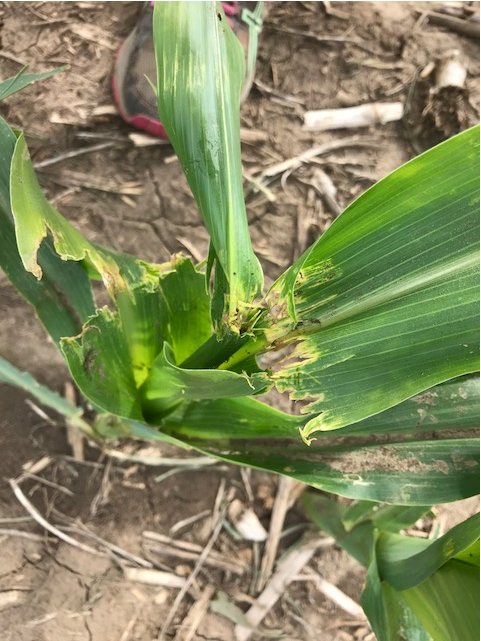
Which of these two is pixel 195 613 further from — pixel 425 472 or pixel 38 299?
pixel 38 299

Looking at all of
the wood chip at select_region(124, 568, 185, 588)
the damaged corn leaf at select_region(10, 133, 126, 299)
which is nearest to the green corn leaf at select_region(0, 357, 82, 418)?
the damaged corn leaf at select_region(10, 133, 126, 299)

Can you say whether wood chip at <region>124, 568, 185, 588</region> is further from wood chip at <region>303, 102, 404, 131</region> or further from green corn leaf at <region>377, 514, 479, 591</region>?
wood chip at <region>303, 102, 404, 131</region>

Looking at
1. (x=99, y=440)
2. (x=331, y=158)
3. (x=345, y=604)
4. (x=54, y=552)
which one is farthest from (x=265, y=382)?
(x=331, y=158)

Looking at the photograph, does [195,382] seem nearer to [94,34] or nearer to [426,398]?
[426,398]

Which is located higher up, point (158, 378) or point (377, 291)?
point (377, 291)

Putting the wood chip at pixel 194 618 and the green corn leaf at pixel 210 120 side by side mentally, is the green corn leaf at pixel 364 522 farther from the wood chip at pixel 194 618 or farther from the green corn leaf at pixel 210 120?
the green corn leaf at pixel 210 120

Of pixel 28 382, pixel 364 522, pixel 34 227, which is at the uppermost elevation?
pixel 34 227

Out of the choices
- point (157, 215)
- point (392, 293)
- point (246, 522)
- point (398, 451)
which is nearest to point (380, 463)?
point (398, 451)
